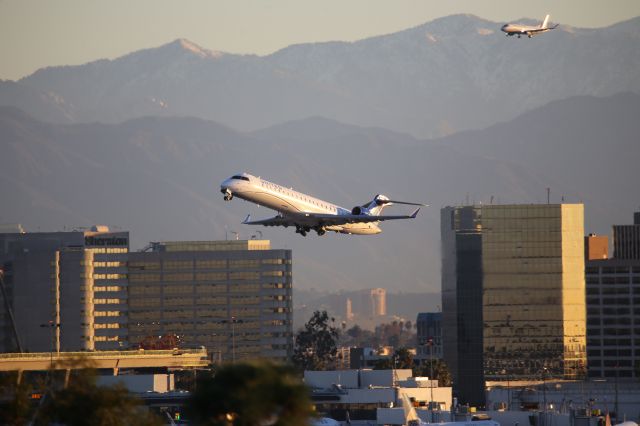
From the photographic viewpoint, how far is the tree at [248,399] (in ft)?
306

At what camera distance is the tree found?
93.2 meters

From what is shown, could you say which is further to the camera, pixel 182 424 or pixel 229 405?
pixel 182 424

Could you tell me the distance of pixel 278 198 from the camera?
185 meters

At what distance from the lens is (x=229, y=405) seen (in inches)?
3671

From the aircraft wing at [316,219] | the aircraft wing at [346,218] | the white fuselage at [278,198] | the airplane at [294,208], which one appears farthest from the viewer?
the aircraft wing at [346,218]

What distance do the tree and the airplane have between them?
262 feet

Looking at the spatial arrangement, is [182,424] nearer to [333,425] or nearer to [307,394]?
[333,425]

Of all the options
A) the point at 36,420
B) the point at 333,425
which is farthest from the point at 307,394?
the point at 333,425

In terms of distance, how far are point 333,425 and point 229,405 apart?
84.2m

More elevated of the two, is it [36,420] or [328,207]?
[328,207]

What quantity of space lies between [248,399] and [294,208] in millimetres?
95007

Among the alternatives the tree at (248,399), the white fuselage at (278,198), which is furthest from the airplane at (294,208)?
the tree at (248,399)

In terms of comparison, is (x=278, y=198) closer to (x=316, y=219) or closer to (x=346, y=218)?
(x=316, y=219)

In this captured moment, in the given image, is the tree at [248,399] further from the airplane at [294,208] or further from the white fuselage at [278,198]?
the white fuselage at [278,198]
